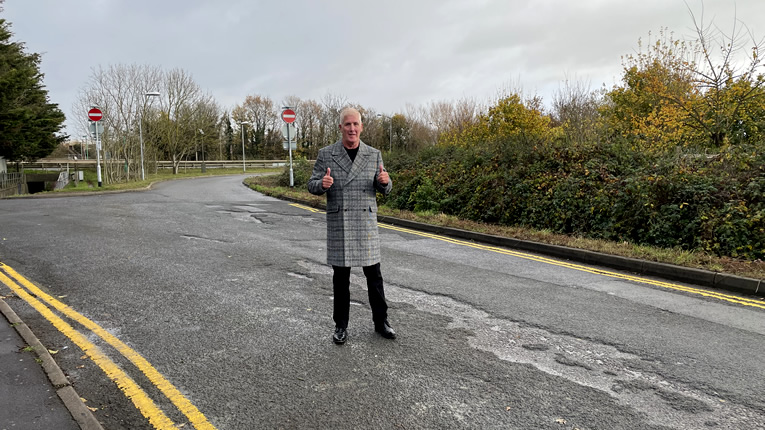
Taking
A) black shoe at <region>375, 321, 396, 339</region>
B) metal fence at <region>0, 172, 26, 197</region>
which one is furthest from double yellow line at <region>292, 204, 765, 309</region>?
metal fence at <region>0, 172, 26, 197</region>

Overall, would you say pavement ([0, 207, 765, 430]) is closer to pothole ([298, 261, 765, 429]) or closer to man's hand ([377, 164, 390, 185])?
man's hand ([377, 164, 390, 185])

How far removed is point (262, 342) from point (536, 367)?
223 centimetres

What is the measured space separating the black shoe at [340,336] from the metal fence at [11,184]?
100ft

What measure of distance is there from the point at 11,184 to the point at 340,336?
112 ft

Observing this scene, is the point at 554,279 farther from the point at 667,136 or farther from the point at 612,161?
the point at 667,136

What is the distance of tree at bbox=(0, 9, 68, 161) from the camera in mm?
25547

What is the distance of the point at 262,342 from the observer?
13.2 ft

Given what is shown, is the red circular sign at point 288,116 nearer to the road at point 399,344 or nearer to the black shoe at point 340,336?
the road at point 399,344

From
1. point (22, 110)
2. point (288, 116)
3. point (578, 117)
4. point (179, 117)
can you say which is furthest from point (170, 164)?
point (578, 117)

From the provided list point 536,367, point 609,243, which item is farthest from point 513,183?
point 536,367

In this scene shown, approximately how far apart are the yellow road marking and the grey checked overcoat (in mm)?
1683

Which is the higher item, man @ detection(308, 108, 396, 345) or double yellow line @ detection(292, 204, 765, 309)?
man @ detection(308, 108, 396, 345)

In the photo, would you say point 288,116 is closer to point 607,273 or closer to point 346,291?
point 607,273

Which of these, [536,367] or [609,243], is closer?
[536,367]
